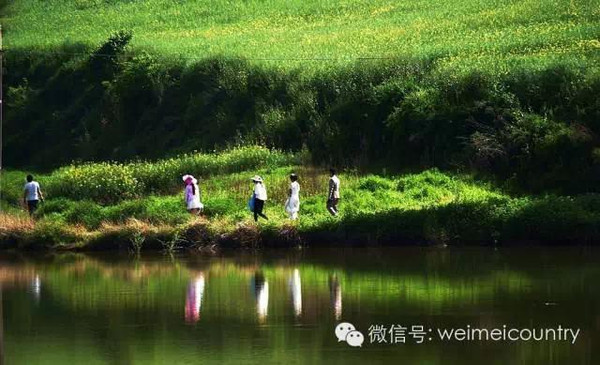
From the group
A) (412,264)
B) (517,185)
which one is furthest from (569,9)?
(412,264)

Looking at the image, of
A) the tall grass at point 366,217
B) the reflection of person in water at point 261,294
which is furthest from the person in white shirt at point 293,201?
the reflection of person in water at point 261,294

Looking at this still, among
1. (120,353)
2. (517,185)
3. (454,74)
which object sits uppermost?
(454,74)

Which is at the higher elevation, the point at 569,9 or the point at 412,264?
the point at 569,9

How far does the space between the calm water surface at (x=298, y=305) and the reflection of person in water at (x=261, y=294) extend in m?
0.02

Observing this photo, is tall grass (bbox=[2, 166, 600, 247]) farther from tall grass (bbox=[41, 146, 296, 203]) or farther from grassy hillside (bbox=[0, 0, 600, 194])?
grassy hillside (bbox=[0, 0, 600, 194])

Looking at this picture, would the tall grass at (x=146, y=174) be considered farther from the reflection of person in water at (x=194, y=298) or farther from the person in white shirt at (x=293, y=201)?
the reflection of person in water at (x=194, y=298)

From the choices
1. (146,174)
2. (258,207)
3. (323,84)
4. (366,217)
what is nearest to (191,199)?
(258,207)

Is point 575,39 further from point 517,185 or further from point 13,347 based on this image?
point 13,347

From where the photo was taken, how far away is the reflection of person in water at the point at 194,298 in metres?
20.1

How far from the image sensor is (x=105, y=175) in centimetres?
3638

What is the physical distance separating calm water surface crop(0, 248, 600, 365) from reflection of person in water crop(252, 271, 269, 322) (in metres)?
0.02

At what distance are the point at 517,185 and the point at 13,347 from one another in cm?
1914

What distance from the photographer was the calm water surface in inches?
663

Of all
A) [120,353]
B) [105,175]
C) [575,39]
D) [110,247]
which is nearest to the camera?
[120,353]
